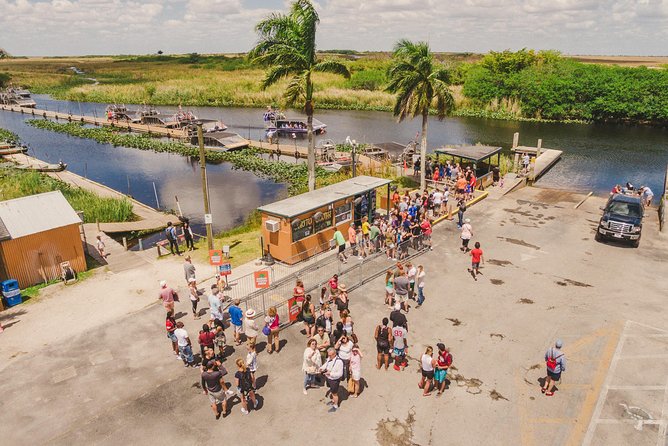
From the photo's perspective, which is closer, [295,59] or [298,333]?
[298,333]

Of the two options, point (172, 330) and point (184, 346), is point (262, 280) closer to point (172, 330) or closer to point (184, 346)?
point (172, 330)

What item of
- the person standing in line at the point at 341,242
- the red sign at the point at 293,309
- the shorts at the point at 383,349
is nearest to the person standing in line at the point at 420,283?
the shorts at the point at 383,349

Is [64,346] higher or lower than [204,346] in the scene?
lower

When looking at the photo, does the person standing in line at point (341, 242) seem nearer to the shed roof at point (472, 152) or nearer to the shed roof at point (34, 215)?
the shed roof at point (34, 215)

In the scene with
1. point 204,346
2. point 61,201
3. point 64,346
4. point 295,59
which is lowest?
point 64,346

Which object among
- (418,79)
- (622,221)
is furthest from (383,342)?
(418,79)

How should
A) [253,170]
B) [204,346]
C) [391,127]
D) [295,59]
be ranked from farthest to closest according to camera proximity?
[391,127] → [253,170] → [295,59] → [204,346]

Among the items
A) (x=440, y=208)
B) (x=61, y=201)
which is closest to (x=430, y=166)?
Result: (x=440, y=208)

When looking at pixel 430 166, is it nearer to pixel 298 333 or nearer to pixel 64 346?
pixel 298 333
